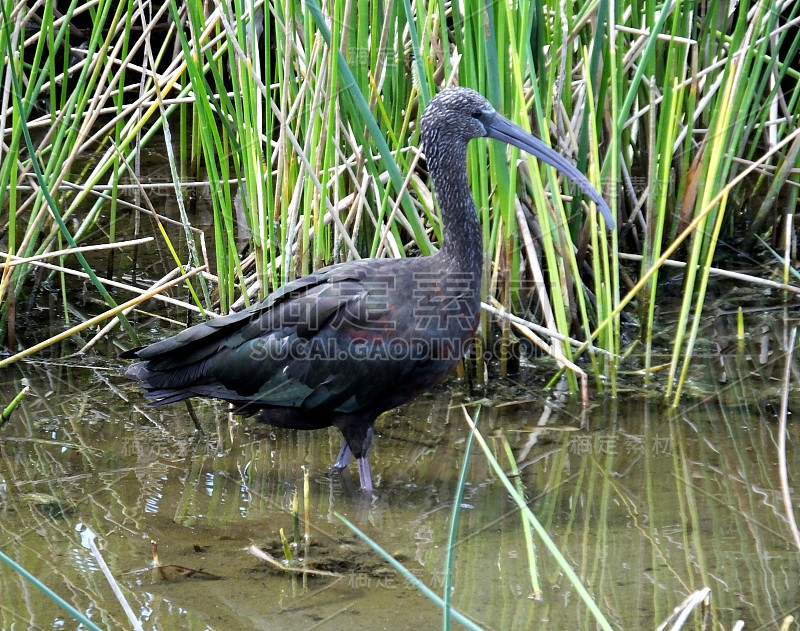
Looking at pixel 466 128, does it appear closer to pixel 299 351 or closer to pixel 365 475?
pixel 299 351

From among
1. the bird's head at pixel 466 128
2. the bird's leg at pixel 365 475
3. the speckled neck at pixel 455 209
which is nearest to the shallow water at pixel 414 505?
the bird's leg at pixel 365 475

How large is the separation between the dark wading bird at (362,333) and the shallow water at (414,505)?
11.5 inches

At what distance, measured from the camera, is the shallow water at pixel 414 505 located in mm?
2693

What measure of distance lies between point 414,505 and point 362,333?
66cm

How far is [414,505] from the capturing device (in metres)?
3.38

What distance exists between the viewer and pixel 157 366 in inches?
142

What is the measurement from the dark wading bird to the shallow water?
292mm

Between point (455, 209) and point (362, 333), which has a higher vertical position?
point (455, 209)

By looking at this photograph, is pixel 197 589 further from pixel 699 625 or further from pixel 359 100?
pixel 359 100

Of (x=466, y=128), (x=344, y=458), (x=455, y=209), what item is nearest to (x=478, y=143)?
(x=466, y=128)

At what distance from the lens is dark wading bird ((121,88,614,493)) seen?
3314 mm

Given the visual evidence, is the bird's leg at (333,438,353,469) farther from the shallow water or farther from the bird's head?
→ the bird's head

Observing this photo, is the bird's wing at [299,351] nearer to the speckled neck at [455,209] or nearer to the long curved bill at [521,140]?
the speckled neck at [455,209]

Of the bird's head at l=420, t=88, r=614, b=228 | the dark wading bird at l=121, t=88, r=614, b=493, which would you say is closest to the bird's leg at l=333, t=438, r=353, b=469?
the dark wading bird at l=121, t=88, r=614, b=493
